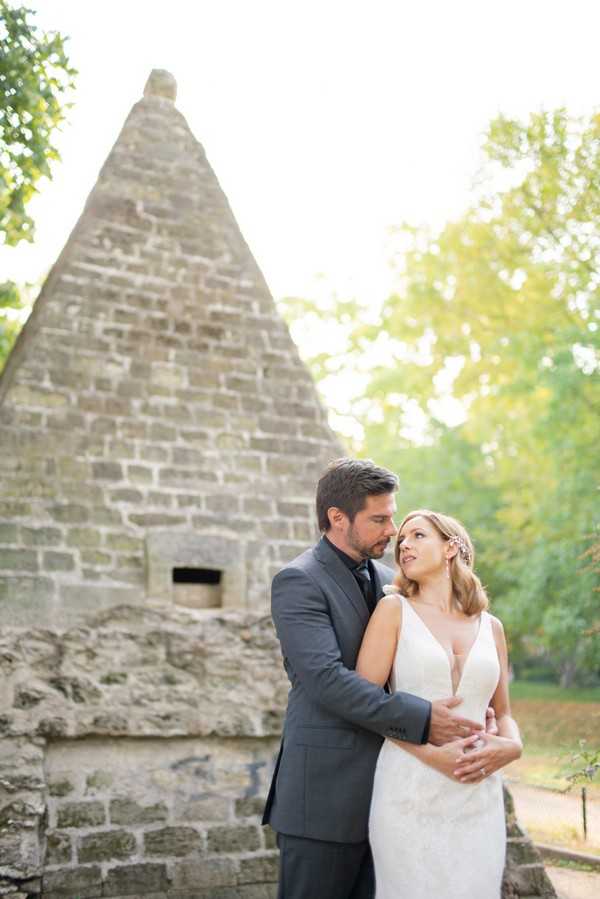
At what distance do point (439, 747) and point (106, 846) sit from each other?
9.90 feet

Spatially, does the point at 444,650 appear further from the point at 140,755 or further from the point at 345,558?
the point at 140,755

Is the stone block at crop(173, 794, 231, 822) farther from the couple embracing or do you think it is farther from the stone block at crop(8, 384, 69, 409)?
the stone block at crop(8, 384, 69, 409)

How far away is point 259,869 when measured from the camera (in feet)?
18.1

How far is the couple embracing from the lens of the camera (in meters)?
2.99

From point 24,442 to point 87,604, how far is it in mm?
1076

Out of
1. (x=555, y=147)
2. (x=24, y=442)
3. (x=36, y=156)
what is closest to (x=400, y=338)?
(x=555, y=147)

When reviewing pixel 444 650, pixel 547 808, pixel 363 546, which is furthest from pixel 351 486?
pixel 547 808

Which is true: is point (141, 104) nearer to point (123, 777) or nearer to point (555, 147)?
point (123, 777)

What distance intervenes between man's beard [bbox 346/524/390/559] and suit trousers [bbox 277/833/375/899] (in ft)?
3.25

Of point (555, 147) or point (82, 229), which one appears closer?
point (82, 229)

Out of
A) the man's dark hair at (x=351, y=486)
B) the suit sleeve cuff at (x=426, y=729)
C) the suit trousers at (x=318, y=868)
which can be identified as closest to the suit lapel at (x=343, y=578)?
the man's dark hair at (x=351, y=486)

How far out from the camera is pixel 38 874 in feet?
16.1

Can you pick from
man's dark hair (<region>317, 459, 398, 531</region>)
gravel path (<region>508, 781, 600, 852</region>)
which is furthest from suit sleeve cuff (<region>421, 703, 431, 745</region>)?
gravel path (<region>508, 781, 600, 852</region>)

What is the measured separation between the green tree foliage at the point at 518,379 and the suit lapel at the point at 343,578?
248 inches
